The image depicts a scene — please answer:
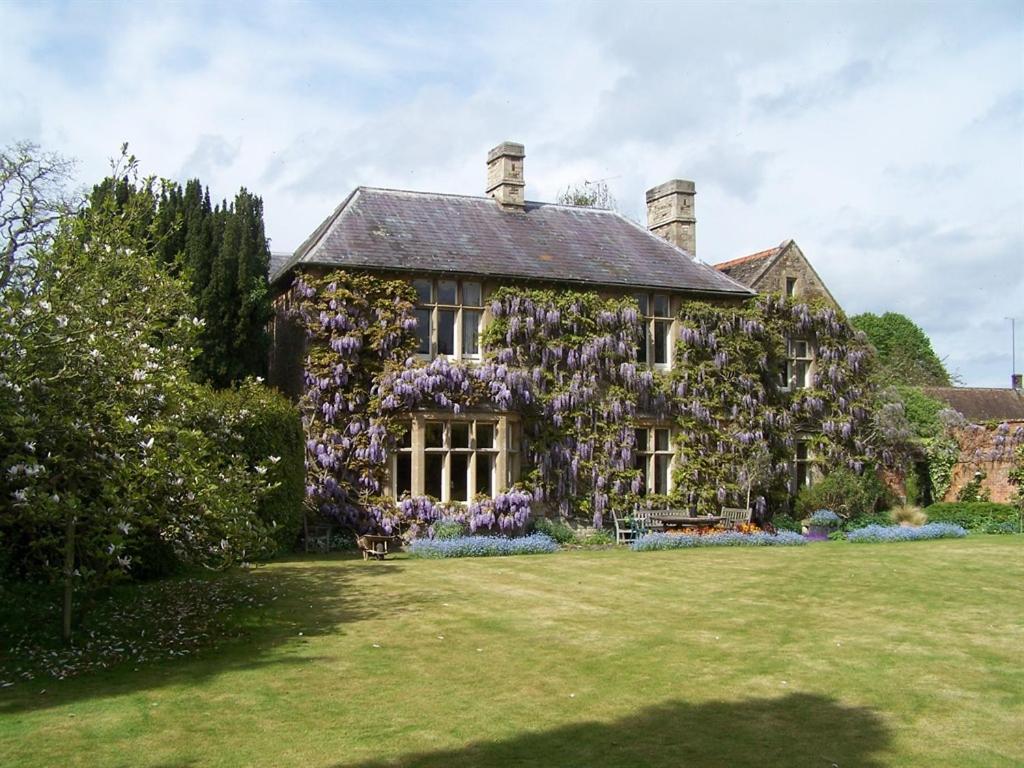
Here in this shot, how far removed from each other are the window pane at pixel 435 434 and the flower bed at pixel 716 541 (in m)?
4.12

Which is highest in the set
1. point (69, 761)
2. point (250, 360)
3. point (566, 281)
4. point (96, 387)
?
point (566, 281)

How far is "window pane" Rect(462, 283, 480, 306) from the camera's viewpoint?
20891mm

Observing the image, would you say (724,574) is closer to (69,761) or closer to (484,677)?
(484,677)

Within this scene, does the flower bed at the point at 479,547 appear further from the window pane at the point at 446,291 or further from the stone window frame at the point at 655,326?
the stone window frame at the point at 655,326

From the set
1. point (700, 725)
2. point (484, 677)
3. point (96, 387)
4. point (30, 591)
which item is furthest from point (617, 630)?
point (30, 591)

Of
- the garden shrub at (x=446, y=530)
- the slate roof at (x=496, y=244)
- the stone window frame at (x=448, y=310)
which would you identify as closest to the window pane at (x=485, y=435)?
the stone window frame at (x=448, y=310)

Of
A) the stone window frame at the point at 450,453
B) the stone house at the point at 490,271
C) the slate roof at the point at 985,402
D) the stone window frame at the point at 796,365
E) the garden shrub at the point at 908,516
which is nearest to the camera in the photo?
the stone window frame at the point at 450,453

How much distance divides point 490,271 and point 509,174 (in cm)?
373

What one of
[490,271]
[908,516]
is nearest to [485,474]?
[490,271]

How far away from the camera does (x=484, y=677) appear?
28.9 feet

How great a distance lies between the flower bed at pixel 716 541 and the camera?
62.1 ft

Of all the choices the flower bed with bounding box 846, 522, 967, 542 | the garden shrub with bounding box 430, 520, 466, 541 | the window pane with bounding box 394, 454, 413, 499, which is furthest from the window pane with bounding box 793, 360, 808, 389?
the window pane with bounding box 394, 454, 413, 499

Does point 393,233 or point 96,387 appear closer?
point 96,387

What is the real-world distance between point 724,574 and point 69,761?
10.3 metres
